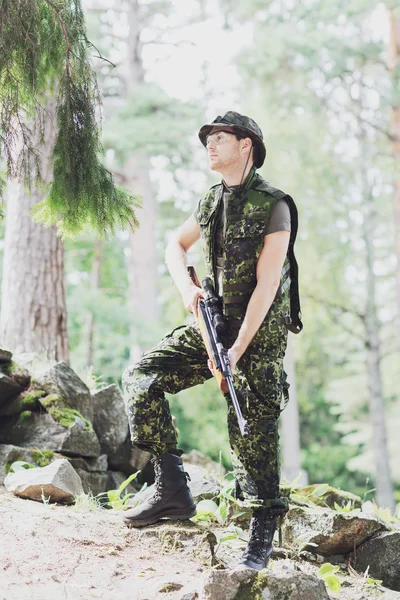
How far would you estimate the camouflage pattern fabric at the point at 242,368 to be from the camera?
3830 mm

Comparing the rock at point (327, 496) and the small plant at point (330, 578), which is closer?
the small plant at point (330, 578)

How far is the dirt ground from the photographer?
11.0 ft

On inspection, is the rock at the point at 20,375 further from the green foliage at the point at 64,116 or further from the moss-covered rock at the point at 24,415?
the green foliage at the point at 64,116

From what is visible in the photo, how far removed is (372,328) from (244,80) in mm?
6664

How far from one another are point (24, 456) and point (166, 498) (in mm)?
1608

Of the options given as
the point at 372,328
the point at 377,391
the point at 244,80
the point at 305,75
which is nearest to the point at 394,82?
the point at 305,75

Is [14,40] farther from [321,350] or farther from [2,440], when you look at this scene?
[321,350]

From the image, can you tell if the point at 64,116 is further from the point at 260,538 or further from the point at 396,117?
the point at 396,117

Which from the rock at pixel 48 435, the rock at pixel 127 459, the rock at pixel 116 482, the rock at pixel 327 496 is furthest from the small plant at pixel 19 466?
the rock at pixel 327 496

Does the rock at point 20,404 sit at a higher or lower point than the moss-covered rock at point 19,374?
lower

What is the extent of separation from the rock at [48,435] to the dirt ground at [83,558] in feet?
3.18

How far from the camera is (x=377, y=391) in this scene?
15.2 meters

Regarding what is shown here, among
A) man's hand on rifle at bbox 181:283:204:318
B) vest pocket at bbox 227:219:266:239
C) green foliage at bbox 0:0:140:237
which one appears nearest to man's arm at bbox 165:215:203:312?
man's hand on rifle at bbox 181:283:204:318

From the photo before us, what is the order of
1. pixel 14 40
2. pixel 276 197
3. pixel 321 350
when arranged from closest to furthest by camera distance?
1. pixel 276 197
2. pixel 14 40
3. pixel 321 350
